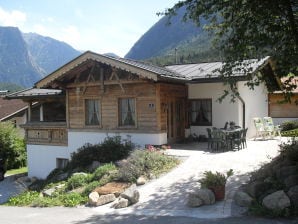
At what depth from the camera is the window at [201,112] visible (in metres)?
19.4

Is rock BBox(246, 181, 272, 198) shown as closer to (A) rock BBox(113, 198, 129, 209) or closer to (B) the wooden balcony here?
(A) rock BBox(113, 198, 129, 209)

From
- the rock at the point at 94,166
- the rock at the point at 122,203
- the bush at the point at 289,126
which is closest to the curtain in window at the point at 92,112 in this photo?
the rock at the point at 94,166

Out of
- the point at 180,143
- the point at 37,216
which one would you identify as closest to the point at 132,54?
the point at 180,143

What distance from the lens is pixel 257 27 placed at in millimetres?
11219

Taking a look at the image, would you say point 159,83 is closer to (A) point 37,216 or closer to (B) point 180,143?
(B) point 180,143

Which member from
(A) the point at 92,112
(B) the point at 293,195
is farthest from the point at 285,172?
(A) the point at 92,112

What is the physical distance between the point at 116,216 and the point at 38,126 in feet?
41.1

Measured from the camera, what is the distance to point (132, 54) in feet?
442

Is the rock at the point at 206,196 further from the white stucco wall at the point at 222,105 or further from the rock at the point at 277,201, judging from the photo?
the white stucco wall at the point at 222,105

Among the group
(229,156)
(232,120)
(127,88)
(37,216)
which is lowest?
(37,216)

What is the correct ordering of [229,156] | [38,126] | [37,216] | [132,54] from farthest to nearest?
1. [132,54]
2. [38,126]
3. [229,156]
4. [37,216]

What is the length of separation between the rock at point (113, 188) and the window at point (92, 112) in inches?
276

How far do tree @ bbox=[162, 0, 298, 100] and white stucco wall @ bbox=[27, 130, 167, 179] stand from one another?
6185mm

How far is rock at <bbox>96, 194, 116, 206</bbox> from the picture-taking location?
1123 cm
